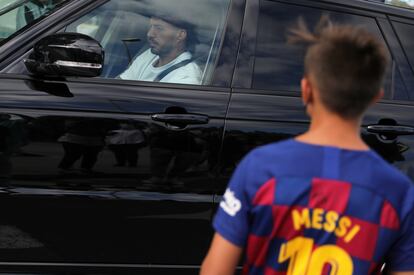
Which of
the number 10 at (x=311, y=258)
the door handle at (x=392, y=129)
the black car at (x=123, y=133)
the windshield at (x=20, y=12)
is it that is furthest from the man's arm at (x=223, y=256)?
the windshield at (x=20, y=12)

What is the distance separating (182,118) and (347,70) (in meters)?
1.51

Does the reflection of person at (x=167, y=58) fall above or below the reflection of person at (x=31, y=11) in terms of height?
below

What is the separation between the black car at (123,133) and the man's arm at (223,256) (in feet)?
4.27

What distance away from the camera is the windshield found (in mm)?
3042

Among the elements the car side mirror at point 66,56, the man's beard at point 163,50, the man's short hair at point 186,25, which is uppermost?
the man's short hair at point 186,25

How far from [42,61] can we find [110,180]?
1.99 feet

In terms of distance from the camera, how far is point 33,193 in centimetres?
272

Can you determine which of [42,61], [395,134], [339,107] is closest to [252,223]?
[339,107]

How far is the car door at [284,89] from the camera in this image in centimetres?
290

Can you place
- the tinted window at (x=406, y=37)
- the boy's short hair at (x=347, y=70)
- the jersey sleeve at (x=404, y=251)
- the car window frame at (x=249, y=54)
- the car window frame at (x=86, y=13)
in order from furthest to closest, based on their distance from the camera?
the tinted window at (x=406, y=37)
the car window frame at (x=249, y=54)
the car window frame at (x=86, y=13)
the jersey sleeve at (x=404, y=251)
the boy's short hair at (x=347, y=70)

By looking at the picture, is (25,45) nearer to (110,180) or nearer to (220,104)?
(110,180)

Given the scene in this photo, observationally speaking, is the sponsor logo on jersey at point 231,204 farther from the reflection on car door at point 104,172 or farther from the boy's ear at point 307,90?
the reflection on car door at point 104,172

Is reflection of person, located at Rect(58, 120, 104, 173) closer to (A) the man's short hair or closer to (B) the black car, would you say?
(B) the black car

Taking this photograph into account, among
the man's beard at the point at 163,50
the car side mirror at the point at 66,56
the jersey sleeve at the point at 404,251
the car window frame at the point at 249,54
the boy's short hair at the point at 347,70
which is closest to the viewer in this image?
the boy's short hair at the point at 347,70
